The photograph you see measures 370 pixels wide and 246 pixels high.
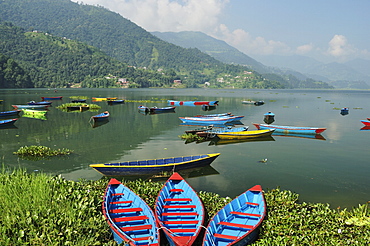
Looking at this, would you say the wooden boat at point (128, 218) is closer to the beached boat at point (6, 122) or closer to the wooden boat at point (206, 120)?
the wooden boat at point (206, 120)

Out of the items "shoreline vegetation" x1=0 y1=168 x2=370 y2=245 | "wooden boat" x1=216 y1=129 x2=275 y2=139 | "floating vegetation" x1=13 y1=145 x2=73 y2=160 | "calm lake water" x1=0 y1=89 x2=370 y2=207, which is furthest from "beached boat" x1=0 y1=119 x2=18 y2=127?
"shoreline vegetation" x1=0 y1=168 x2=370 y2=245

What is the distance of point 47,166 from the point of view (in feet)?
80.3

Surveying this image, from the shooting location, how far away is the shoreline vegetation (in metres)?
9.53

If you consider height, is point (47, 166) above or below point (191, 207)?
below

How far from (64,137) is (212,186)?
2621 centimetres

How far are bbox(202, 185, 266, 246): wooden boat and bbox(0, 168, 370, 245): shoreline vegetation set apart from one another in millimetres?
A: 688

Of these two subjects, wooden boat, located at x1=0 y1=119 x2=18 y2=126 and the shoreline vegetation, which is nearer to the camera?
the shoreline vegetation

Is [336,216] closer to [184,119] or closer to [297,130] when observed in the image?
[297,130]

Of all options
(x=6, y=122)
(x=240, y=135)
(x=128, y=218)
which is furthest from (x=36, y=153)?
(x=240, y=135)

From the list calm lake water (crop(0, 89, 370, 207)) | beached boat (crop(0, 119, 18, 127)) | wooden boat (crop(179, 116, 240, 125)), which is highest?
wooden boat (crop(179, 116, 240, 125))

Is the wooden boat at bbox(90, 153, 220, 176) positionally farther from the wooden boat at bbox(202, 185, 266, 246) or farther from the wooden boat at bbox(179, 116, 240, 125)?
the wooden boat at bbox(179, 116, 240, 125)

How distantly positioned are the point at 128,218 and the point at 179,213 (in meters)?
2.48

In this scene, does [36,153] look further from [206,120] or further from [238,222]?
[206,120]

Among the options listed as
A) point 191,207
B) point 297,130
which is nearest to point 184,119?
point 297,130
